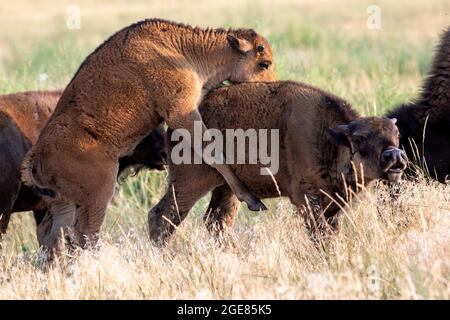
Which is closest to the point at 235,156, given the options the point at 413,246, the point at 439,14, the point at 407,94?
the point at 413,246

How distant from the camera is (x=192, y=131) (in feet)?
30.0

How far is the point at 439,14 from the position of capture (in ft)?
82.9

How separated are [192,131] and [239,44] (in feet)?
3.70

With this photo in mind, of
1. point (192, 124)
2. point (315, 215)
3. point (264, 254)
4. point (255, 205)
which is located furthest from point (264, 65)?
point (264, 254)

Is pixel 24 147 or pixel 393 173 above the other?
pixel 393 173

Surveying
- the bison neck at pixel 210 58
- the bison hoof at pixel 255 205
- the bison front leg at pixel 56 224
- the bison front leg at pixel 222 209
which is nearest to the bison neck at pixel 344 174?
the bison hoof at pixel 255 205

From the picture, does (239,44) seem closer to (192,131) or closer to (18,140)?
(192,131)

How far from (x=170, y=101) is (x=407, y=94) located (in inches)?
240

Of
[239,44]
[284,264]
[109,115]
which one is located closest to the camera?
[284,264]

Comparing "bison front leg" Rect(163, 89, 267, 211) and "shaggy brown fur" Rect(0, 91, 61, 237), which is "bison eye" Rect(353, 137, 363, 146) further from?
"shaggy brown fur" Rect(0, 91, 61, 237)

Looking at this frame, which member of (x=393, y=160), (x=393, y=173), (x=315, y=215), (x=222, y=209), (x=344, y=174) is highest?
(x=393, y=160)

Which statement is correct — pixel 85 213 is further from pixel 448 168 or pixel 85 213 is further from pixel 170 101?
pixel 448 168

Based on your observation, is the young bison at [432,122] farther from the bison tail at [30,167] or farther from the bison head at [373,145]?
the bison tail at [30,167]

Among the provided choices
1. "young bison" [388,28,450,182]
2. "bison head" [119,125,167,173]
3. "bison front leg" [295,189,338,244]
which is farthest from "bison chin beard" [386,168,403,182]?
"bison head" [119,125,167,173]
